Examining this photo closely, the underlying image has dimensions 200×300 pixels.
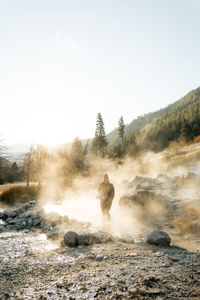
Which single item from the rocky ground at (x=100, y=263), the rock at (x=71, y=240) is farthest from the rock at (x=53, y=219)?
the rock at (x=71, y=240)

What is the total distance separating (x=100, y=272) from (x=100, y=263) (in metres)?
0.59

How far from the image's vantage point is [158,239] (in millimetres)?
5617

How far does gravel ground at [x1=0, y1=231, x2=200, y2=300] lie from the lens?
313 centimetres

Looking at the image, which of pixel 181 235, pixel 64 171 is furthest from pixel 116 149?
pixel 181 235

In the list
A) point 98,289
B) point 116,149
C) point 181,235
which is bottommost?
point 181,235

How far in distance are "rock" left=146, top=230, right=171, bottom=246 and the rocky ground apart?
30 millimetres

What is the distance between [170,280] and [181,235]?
4037 mm

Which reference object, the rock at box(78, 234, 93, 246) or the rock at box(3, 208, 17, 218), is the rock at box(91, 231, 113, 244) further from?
the rock at box(3, 208, 17, 218)

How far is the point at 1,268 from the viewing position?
442cm

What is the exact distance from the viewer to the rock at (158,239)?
5.60 metres

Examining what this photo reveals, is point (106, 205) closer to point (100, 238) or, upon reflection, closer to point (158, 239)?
point (100, 238)

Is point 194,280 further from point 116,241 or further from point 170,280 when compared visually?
point 116,241

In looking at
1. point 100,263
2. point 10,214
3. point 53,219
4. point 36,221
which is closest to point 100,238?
point 100,263

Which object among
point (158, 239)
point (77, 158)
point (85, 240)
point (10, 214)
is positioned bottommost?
point (10, 214)
